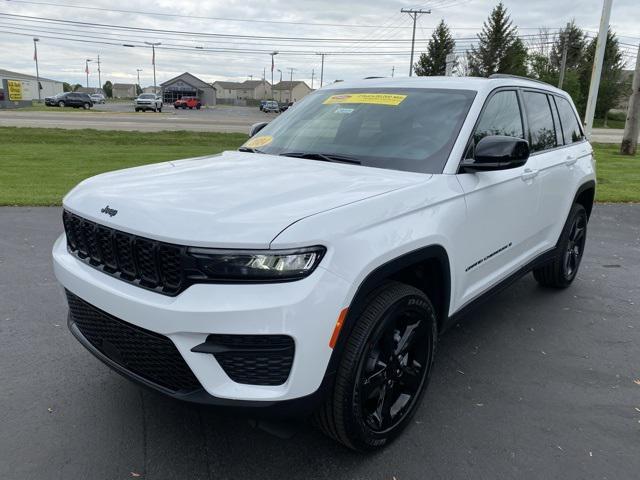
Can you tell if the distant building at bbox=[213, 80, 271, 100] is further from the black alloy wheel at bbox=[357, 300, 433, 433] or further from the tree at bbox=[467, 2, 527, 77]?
the black alloy wheel at bbox=[357, 300, 433, 433]

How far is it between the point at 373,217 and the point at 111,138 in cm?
1752

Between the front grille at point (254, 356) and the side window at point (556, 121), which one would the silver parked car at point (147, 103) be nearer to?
the side window at point (556, 121)

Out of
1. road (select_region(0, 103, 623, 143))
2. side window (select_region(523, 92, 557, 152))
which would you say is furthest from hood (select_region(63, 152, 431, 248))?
road (select_region(0, 103, 623, 143))

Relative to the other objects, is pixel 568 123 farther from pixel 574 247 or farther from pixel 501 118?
pixel 501 118

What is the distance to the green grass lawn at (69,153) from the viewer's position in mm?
9347

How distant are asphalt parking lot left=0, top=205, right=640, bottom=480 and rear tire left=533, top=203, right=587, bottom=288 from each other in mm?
593

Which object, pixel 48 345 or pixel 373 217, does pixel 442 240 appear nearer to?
pixel 373 217

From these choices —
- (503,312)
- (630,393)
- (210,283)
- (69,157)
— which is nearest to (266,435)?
(210,283)

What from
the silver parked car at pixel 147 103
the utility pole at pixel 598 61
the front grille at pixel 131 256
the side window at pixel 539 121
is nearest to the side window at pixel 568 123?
the side window at pixel 539 121

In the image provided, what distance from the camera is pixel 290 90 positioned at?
12556 centimetres

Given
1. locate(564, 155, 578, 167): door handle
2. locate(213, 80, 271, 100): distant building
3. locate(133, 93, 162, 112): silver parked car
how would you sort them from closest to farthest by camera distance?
locate(564, 155, 578, 167): door handle → locate(133, 93, 162, 112): silver parked car → locate(213, 80, 271, 100): distant building

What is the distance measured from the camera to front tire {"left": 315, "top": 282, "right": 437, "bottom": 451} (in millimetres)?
2375

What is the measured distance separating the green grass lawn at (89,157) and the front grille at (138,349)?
6.33 m

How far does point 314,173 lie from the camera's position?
2971 millimetres
